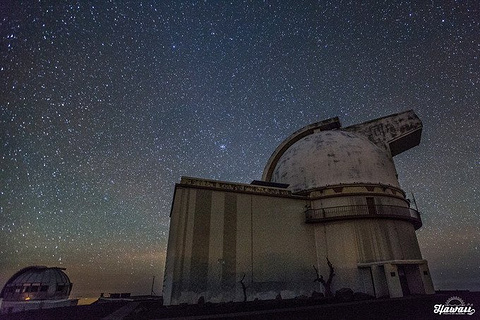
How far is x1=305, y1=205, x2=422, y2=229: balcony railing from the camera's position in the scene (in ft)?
68.1

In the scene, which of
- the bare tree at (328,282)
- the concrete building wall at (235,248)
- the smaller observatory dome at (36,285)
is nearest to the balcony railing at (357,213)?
the concrete building wall at (235,248)

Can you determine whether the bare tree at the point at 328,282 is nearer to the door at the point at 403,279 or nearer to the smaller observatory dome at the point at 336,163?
the door at the point at 403,279

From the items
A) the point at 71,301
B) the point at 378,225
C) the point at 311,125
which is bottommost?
the point at 71,301

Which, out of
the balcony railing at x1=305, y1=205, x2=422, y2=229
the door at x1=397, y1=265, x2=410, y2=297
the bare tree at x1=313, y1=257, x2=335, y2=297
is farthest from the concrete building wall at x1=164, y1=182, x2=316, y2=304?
the door at x1=397, y1=265, x2=410, y2=297

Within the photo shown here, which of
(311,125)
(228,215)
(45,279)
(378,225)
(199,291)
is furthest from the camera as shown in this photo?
(45,279)

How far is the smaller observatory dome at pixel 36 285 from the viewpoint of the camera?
110 ft

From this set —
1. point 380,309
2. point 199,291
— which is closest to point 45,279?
point 199,291

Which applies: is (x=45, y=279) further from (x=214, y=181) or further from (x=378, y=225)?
(x=378, y=225)

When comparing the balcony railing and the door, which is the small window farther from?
the door

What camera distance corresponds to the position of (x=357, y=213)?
68.1ft

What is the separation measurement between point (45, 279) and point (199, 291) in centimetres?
3277

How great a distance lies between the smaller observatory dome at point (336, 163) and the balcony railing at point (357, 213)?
2.45 m

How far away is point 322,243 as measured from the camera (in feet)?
69.4

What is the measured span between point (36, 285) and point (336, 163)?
4319 cm
